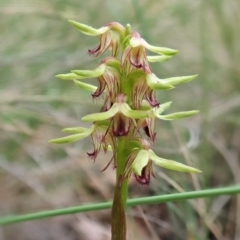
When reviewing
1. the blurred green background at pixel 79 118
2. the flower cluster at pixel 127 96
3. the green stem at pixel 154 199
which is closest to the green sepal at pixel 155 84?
the flower cluster at pixel 127 96

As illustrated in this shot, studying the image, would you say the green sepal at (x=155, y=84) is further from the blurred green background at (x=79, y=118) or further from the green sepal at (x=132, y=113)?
the blurred green background at (x=79, y=118)

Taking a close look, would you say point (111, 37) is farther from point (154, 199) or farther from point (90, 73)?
point (154, 199)

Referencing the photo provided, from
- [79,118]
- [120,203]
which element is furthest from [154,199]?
[79,118]

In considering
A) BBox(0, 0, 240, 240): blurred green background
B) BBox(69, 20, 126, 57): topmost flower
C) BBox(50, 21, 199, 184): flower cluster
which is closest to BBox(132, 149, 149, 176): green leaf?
BBox(50, 21, 199, 184): flower cluster

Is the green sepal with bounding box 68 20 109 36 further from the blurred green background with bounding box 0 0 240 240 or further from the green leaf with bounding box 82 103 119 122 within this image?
the blurred green background with bounding box 0 0 240 240

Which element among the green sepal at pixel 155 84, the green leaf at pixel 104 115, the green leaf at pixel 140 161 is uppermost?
the green sepal at pixel 155 84

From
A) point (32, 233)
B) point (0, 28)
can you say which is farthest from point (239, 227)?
point (0, 28)
